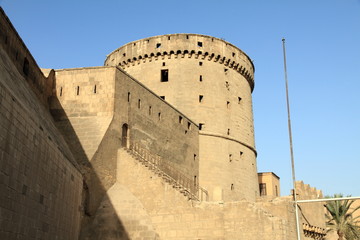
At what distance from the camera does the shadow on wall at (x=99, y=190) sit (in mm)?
16703

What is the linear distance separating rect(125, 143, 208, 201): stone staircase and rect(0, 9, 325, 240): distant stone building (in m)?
0.08

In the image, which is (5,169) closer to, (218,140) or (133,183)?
(133,183)

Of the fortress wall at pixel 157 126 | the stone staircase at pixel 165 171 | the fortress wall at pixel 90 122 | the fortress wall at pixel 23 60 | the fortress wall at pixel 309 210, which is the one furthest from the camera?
the fortress wall at pixel 309 210

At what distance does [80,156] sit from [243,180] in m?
13.4

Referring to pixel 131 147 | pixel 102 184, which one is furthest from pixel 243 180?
pixel 102 184

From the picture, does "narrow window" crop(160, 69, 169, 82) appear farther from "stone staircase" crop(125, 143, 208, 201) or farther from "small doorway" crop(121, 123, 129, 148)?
"small doorway" crop(121, 123, 129, 148)

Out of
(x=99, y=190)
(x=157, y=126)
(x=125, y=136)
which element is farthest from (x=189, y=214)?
(x=157, y=126)

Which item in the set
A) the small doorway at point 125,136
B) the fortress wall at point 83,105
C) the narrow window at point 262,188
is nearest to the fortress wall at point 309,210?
the narrow window at point 262,188

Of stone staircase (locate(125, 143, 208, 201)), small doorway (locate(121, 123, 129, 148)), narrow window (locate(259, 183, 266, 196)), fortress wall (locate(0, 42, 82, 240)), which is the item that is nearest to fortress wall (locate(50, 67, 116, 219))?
small doorway (locate(121, 123, 129, 148))

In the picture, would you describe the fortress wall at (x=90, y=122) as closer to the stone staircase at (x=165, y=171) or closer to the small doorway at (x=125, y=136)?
the small doorway at (x=125, y=136)

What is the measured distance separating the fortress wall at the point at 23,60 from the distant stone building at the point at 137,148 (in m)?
0.05

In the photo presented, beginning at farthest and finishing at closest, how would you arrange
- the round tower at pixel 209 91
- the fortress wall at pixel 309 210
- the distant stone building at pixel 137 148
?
the round tower at pixel 209 91
the fortress wall at pixel 309 210
the distant stone building at pixel 137 148

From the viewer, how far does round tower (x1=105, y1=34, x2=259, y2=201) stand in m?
26.9

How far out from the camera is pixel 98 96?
742 inches
